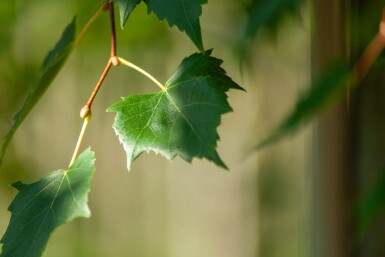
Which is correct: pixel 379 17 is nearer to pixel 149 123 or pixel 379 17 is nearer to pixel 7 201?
pixel 149 123

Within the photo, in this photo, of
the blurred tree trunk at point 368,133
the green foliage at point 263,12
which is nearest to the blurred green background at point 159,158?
the blurred tree trunk at point 368,133

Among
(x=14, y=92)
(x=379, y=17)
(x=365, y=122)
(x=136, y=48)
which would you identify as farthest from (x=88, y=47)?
(x=379, y=17)

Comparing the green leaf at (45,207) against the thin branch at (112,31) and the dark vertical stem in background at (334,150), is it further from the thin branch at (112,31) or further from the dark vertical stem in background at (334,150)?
the dark vertical stem in background at (334,150)

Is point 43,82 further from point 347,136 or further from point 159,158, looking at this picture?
point 159,158

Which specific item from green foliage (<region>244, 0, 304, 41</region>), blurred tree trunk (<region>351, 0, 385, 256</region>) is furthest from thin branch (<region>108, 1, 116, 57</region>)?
blurred tree trunk (<region>351, 0, 385, 256</region>)

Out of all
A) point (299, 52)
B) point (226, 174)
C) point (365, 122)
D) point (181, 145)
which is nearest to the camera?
point (181, 145)

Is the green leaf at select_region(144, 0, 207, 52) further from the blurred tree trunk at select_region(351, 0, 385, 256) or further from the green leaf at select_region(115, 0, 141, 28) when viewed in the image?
the blurred tree trunk at select_region(351, 0, 385, 256)
